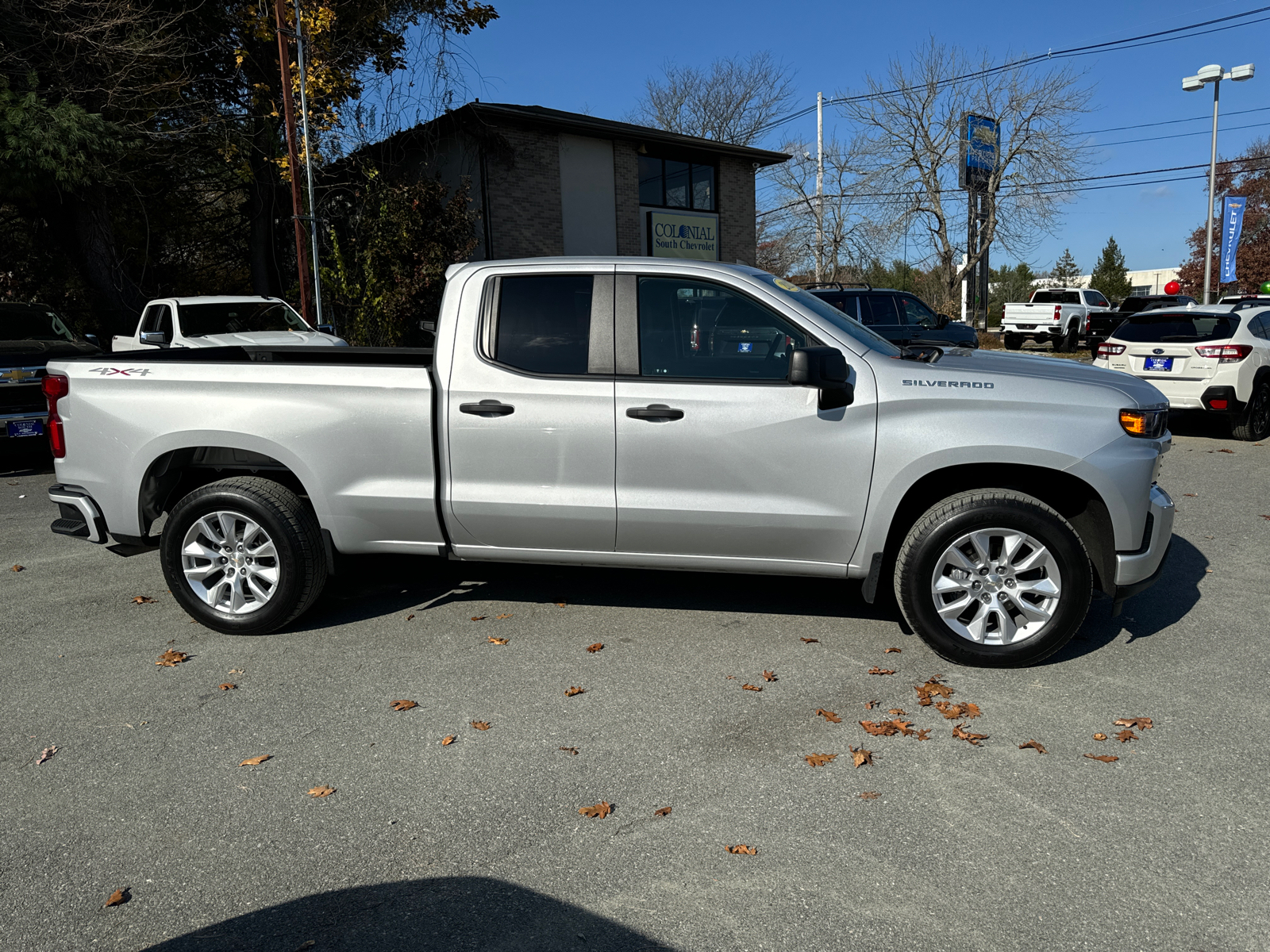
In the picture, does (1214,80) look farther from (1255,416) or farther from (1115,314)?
(1255,416)

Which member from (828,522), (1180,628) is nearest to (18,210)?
(828,522)

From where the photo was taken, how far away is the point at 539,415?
4.62 meters

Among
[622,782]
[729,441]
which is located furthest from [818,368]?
[622,782]

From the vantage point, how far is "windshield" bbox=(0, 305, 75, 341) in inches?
461

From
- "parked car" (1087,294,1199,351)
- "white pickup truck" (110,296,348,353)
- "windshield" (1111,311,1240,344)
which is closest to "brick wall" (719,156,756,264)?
"parked car" (1087,294,1199,351)

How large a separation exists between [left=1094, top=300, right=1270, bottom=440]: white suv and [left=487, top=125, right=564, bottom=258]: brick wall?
15.1 metres

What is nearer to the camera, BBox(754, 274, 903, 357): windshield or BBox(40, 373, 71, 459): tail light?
BBox(754, 274, 903, 357): windshield

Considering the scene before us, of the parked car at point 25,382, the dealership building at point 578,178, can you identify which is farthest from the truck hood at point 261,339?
the dealership building at point 578,178

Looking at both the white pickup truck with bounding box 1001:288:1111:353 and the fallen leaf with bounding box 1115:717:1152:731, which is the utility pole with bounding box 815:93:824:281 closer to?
the white pickup truck with bounding box 1001:288:1111:353

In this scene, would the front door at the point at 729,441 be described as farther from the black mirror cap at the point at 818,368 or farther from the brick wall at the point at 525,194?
the brick wall at the point at 525,194

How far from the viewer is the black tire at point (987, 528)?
14.2 ft

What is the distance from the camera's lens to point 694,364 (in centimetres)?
459

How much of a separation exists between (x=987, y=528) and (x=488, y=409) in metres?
2.49

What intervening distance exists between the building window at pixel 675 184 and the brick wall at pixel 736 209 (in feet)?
1.39
